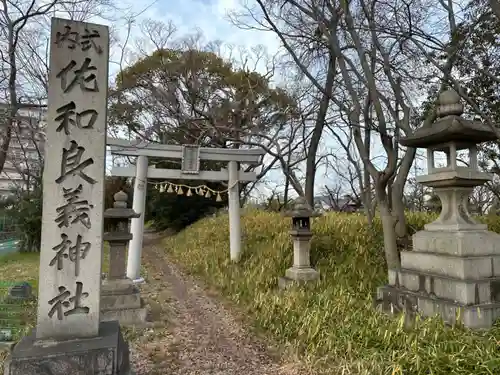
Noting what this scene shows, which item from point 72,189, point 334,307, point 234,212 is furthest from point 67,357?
point 234,212

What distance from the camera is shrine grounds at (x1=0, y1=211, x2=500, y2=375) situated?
3344mm

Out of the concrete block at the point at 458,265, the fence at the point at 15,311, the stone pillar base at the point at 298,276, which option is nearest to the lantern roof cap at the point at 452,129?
the concrete block at the point at 458,265

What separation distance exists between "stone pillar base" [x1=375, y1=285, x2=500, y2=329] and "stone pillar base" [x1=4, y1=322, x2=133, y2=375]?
3.50 meters

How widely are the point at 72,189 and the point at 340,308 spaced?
3693mm

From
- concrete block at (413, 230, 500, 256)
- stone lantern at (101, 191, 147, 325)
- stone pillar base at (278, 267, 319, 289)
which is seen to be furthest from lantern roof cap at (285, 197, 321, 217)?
stone lantern at (101, 191, 147, 325)

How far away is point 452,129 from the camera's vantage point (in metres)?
4.34

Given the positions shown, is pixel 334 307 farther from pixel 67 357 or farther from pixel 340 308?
pixel 67 357

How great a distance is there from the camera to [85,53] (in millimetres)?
3248

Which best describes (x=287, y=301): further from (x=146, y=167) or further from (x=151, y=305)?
(x=146, y=167)

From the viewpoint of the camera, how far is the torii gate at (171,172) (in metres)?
8.36

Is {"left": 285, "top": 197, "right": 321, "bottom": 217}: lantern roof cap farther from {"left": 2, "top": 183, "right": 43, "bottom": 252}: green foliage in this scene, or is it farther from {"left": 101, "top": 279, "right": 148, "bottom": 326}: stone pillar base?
{"left": 2, "top": 183, "right": 43, "bottom": 252}: green foliage

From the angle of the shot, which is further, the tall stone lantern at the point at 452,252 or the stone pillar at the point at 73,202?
the tall stone lantern at the point at 452,252

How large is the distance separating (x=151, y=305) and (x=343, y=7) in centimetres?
623

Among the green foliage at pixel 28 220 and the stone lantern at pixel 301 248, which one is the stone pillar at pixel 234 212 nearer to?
the stone lantern at pixel 301 248
